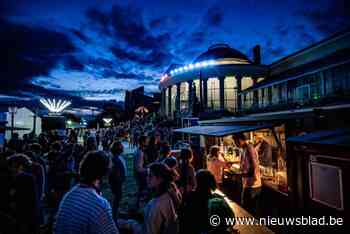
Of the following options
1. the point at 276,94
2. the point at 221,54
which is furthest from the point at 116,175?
the point at 221,54

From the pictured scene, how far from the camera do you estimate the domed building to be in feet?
83.2

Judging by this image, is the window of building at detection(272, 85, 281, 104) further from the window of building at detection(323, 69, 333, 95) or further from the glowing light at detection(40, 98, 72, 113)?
the glowing light at detection(40, 98, 72, 113)

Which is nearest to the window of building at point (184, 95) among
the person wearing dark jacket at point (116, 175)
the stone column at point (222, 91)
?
the stone column at point (222, 91)

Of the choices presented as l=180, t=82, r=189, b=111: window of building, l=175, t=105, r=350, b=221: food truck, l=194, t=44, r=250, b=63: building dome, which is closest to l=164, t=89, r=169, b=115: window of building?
l=180, t=82, r=189, b=111: window of building

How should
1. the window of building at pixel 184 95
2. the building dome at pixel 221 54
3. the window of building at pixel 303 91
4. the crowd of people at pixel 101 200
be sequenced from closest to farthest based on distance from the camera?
1. the crowd of people at pixel 101 200
2. the window of building at pixel 303 91
3. the building dome at pixel 221 54
4. the window of building at pixel 184 95

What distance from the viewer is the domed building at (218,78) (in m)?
25.4

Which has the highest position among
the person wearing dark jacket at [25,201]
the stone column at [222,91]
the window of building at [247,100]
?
the stone column at [222,91]

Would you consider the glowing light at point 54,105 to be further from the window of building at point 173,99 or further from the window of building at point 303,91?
the window of building at point 303,91

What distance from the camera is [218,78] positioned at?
85.0ft

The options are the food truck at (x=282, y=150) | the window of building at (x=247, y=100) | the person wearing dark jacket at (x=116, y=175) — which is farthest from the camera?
the window of building at (x=247, y=100)

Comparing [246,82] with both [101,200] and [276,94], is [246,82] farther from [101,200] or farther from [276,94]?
[101,200]

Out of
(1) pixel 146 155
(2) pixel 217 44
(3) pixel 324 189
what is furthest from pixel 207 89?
(3) pixel 324 189

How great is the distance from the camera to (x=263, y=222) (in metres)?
5.52

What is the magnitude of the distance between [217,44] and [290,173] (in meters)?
27.8
